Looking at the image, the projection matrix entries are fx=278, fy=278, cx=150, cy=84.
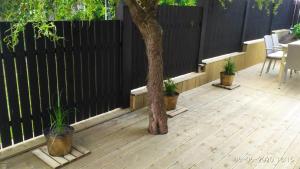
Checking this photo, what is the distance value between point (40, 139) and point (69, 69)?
0.83 m

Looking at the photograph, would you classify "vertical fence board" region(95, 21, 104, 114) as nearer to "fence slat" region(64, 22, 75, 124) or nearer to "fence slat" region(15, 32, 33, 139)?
"fence slat" region(64, 22, 75, 124)

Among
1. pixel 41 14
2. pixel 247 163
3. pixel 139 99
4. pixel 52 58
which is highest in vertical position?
pixel 41 14

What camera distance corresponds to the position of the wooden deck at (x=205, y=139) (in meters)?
2.71

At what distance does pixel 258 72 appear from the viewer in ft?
21.7

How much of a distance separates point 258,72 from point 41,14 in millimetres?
5618

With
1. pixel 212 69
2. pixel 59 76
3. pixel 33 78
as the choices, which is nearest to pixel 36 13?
pixel 33 78

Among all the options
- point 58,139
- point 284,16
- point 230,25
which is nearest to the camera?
point 58,139

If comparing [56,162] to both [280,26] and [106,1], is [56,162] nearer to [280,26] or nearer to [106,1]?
[106,1]

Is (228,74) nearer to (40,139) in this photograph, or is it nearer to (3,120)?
(40,139)

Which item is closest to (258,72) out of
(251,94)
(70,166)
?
(251,94)

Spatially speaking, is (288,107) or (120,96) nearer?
(120,96)

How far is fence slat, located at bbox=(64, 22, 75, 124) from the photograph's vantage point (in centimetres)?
299

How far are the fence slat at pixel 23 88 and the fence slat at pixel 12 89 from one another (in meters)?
0.05

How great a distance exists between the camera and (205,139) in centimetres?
321
